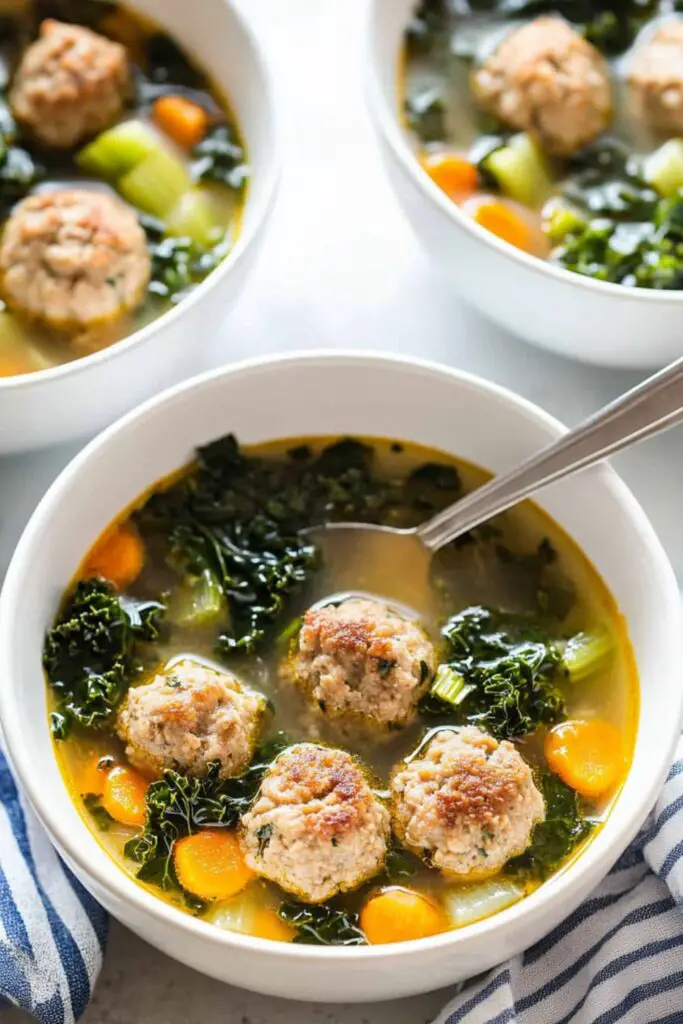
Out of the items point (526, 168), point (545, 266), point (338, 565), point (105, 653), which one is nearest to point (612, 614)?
point (338, 565)

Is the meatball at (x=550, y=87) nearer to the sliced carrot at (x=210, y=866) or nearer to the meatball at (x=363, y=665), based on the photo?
the meatball at (x=363, y=665)

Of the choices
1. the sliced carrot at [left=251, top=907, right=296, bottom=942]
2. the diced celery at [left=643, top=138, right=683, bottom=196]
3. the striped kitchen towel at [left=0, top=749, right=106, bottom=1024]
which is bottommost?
the striped kitchen towel at [left=0, top=749, right=106, bottom=1024]

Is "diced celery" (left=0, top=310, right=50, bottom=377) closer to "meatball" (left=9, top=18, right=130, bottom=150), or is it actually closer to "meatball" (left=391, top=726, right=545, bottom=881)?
"meatball" (left=9, top=18, right=130, bottom=150)

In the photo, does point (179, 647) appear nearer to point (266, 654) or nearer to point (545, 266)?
point (266, 654)

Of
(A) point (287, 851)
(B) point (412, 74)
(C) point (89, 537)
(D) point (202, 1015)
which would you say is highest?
(B) point (412, 74)

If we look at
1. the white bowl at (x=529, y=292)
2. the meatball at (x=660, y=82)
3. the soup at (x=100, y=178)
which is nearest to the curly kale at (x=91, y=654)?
the soup at (x=100, y=178)

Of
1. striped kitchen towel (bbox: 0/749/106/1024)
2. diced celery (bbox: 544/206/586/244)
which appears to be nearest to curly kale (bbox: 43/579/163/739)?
striped kitchen towel (bbox: 0/749/106/1024)

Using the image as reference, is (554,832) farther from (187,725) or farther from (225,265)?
(225,265)

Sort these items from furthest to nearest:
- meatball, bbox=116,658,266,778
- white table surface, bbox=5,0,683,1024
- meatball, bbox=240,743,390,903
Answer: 1. white table surface, bbox=5,0,683,1024
2. meatball, bbox=116,658,266,778
3. meatball, bbox=240,743,390,903
